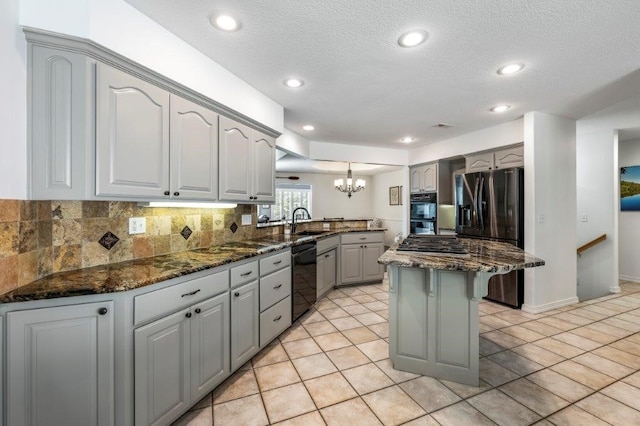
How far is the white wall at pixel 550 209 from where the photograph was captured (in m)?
3.38

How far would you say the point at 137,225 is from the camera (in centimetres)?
202

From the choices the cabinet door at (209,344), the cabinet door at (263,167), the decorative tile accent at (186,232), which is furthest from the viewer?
the cabinet door at (263,167)

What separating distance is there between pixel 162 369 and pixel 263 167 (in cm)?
191

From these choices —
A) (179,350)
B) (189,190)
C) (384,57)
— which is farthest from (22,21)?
(384,57)

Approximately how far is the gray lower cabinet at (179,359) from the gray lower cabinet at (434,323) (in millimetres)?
1286

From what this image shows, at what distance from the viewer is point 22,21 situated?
1405 millimetres

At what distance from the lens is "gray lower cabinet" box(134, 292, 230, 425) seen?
1438 millimetres

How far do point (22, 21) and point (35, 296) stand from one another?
4.44 ft

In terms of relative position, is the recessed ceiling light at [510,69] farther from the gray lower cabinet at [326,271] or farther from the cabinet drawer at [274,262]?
the gray lower cabinet at [326,271]

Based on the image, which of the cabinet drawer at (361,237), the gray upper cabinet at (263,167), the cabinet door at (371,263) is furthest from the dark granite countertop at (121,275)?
the cabinet door at (371,263)

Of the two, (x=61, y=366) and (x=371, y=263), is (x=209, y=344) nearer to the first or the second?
(x=61, y=366)

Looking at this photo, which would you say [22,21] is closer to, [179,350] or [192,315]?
[192,315]

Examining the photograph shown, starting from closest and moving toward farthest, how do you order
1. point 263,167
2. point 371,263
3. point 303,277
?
point 263,167
point 303,277
point 371,263

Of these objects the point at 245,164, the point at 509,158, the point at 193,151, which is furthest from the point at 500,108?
the point at 193,151
